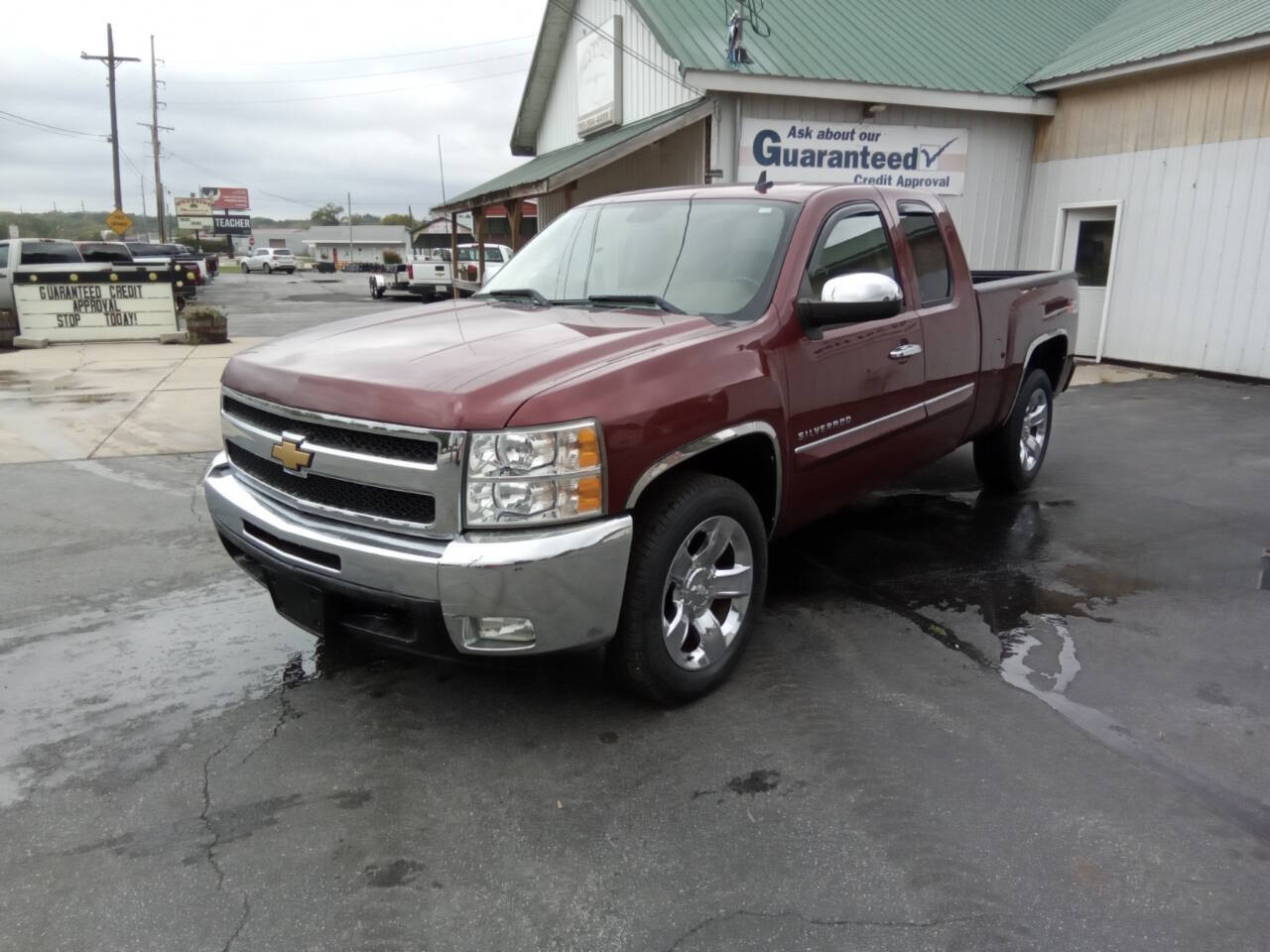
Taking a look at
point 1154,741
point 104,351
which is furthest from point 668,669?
point 104,351

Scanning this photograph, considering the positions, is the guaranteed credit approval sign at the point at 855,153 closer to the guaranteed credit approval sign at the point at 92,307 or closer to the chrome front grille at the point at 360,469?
the chrome front grille at the point at 360,469

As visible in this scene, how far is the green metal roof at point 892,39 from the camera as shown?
1234 cm

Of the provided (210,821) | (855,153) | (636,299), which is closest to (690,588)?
(636,299)

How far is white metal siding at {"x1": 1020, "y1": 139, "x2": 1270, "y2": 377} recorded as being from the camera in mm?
11258

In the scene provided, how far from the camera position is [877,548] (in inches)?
212

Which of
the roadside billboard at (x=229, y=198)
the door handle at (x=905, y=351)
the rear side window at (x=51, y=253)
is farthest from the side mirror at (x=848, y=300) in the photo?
the roadside billboard at (x=229, y=198)

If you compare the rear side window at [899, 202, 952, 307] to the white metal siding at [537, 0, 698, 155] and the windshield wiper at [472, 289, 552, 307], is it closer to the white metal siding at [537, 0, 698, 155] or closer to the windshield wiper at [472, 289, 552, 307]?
the windshield wiper at [472, 289, 552, 307]

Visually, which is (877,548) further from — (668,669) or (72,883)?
(72,883)

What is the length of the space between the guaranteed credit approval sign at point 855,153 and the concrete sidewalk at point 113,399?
351 centimetres

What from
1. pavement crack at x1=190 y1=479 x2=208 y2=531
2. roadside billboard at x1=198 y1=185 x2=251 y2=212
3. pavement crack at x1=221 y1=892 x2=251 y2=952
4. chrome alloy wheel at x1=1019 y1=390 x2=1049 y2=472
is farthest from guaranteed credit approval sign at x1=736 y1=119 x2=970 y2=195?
roadside billboard at x1=198 y1=185 x2=251 y2=212

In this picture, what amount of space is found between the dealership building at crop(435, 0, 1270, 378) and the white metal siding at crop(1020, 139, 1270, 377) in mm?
23

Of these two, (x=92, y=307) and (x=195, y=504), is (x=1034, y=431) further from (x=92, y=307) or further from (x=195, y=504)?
(x=92, y=307)

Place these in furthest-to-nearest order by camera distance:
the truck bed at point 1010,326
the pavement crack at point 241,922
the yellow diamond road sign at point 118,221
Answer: the yellow diamond road sign at point 118,221, the truck bed at point 1010,326, the pavement crack at point 241,922

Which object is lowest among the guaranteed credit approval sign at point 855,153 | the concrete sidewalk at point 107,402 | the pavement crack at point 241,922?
the pavement crack at point 241,922
